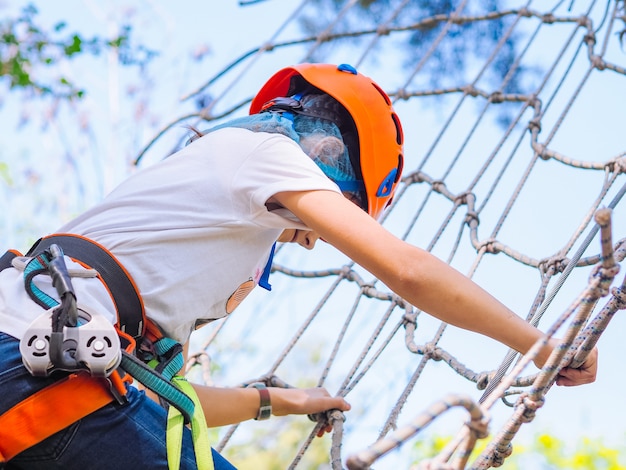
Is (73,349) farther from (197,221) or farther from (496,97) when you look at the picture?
(496,97)

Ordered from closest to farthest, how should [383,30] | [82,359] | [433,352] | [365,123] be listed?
[82,359], [365,123], [433,352], [383,30]

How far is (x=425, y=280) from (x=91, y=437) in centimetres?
41

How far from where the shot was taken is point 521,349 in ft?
3.37

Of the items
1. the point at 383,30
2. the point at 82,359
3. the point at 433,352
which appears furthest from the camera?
the point at 383,30

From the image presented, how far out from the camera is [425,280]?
1.01 meters

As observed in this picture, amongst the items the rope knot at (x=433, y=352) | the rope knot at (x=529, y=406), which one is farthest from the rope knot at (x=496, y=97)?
the rope knot at (x=529, y=406)

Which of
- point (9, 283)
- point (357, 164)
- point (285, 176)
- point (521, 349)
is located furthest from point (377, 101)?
point (9, 283)

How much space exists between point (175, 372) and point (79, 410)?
190 millimetres

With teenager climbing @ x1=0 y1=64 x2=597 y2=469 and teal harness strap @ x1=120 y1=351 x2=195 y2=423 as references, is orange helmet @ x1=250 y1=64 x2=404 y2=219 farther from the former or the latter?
teal harness strap @ x1=120 y1=351 x2=195 y2=423

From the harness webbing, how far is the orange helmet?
0.39 metres

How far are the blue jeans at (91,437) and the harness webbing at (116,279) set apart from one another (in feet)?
0.31

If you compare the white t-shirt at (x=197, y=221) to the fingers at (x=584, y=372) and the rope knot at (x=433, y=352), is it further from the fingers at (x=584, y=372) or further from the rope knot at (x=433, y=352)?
the rope knot at (x=433, y=352)

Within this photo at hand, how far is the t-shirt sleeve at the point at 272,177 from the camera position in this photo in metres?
1.06

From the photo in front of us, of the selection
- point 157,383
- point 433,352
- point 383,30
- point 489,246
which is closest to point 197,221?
point 157,383
